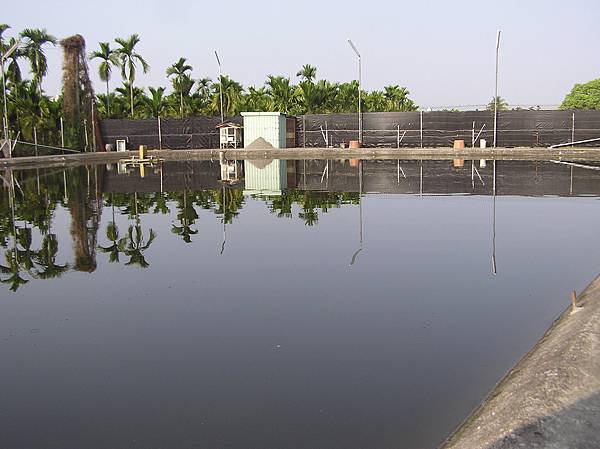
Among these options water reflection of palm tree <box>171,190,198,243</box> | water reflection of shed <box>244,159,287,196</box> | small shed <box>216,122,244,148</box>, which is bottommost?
water reflection of palm tree <box>171,190,198,243</box>

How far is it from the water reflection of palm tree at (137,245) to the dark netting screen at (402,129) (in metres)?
28.4

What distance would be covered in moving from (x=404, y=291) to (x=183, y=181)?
16591mm

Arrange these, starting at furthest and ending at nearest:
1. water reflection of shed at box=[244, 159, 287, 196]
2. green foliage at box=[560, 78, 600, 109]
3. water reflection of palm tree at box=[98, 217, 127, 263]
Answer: green foliage at box=[560, 78, 600, 109] → water reflection of shed at box=[244, 159, 287, 196] → water reflection of palm tree at box=[98, 217, 127, 263]

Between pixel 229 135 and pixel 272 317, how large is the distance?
3667 cm

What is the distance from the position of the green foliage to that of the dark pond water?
91.4 m

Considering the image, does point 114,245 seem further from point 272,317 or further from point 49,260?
point 272,317

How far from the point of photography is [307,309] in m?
7.02

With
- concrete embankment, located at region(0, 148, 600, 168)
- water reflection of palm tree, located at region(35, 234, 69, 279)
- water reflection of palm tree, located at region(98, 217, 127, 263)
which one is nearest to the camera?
water reflection of palm tree, located at region(35, 234, 69, 279)

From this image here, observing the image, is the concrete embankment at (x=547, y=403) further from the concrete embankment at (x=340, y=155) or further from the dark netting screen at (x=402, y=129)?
the dark netting screen at (x=402, y=129)

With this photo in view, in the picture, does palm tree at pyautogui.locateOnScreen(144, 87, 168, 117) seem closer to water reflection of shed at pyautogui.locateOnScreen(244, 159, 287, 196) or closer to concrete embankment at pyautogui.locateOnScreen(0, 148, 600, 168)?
concrete embankment at pyautogui.locateOnScreen(0, 148, 600, 168)

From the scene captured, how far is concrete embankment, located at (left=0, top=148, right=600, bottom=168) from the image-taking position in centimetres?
3259

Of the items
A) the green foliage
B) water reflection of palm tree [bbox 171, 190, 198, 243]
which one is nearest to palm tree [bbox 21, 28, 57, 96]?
water reflection of palm tree [bbox 171, 190, 198, 243]

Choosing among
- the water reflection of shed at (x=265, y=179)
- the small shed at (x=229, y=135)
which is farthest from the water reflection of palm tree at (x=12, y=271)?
the small shed at (x=229, y=135)

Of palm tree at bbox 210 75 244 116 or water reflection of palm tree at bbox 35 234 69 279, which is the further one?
palm tree at bbox 210 75 244 116
